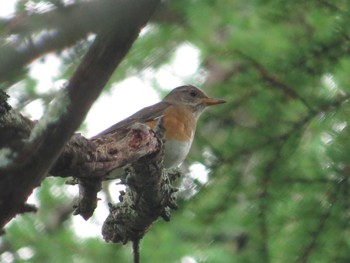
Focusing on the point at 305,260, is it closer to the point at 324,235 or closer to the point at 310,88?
the point at 324,235

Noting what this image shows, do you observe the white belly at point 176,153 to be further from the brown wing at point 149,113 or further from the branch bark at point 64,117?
the branch bark at point 64,117

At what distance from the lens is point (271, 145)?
430cm

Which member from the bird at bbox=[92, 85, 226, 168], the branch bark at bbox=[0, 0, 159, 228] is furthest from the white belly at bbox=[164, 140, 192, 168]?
the branch bark at bbox=[0, 0, 159, 228]

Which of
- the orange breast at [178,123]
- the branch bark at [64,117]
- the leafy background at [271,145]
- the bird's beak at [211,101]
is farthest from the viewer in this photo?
the orange breast at [178,123]

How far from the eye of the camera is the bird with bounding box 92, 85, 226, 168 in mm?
4852

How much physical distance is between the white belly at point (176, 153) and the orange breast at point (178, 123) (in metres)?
0.05

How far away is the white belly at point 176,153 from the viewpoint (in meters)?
4.84

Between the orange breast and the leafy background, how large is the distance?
0.33 meters

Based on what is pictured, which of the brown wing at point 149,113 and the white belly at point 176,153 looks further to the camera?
the brown wing at point 149,113

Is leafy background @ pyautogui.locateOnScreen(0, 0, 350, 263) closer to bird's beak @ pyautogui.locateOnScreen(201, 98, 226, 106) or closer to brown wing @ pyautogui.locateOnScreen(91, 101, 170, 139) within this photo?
bird's beak @ pyautogui.locateOnScreen(201, 98, 226, 106)

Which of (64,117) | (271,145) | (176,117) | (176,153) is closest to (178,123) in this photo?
(176,117)

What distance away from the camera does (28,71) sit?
59.9 inches

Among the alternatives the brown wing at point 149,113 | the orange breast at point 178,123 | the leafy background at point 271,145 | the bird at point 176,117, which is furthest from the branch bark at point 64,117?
the brown wing at point 149,113

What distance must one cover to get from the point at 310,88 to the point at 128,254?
1548mm
